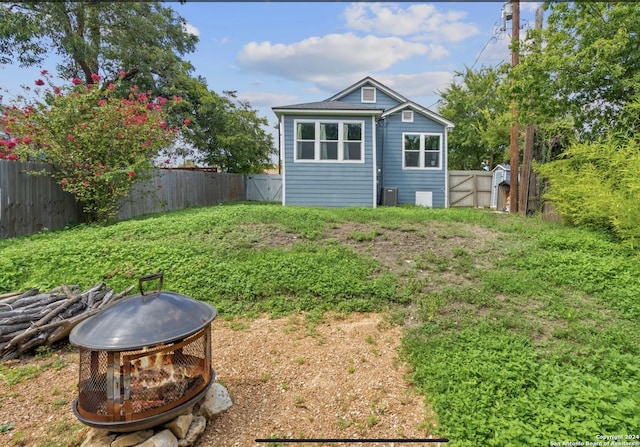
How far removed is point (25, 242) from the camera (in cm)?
586

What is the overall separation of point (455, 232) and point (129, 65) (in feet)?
46.5

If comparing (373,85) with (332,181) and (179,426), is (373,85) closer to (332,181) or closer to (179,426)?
(332,181)

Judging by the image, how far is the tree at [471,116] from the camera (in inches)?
Result: 774

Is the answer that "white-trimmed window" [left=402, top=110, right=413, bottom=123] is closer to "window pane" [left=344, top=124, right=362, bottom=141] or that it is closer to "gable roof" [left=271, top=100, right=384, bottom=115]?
"gable roof" [left=271, top=100, right=384, bottom=115]

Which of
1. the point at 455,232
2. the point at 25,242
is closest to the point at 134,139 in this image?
the point at 25,242

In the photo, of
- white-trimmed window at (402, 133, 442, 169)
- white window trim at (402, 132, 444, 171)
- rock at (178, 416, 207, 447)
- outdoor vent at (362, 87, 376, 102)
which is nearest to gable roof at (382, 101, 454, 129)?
white window trim at (402, 132, 444, 171)

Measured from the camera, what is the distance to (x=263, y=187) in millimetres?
18984

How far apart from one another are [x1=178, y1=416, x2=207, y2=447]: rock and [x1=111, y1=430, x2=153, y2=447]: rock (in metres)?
0.19

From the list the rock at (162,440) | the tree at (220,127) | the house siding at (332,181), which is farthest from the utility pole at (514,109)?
the tree at (220,127)

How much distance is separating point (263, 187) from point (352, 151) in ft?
29.2

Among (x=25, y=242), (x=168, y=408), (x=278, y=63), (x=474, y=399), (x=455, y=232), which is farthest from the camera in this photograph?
(x=278, y=63)

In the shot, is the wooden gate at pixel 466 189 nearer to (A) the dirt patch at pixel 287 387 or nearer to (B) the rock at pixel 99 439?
(A) the dirt patch at pixel 287 387

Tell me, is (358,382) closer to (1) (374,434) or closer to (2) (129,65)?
(1) (374,434)

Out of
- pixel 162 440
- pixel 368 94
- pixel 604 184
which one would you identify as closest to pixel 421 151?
pixel 368 94
